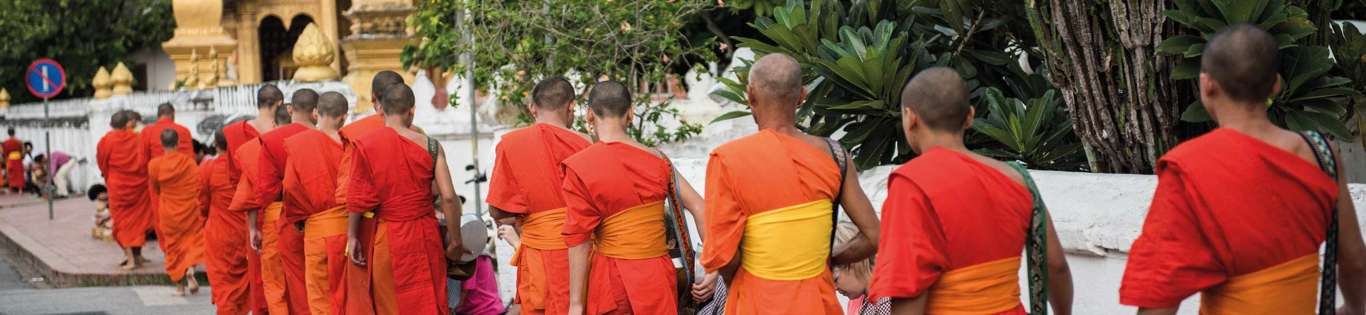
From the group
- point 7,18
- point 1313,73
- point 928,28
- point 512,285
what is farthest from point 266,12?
point 1313,73

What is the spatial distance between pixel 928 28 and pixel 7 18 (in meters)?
27.8

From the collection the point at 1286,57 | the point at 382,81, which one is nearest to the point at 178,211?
the point at 382,81

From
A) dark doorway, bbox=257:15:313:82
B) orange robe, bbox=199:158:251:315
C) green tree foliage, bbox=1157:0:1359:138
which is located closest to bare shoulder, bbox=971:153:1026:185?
green tree foliage, bbox=1157:0:1359:138

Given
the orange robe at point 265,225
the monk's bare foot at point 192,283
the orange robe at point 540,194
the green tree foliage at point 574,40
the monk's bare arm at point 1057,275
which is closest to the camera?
the monk's bare arm at point 1057,275

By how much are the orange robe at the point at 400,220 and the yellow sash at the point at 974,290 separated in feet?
A: 11.9

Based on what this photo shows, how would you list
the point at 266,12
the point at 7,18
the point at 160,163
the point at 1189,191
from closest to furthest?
the point at 1189,191 → the point at 160,163 → the point at 266,12 → the point at 7,18

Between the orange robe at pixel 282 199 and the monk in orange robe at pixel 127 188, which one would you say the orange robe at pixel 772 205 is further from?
the monk in orange robe at pixel 127 188

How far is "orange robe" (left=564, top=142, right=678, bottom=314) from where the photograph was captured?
551cm

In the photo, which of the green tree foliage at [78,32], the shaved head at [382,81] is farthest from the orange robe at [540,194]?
the green tree foliage at [78,32]

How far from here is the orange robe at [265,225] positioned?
865 centimetres

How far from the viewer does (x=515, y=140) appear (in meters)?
6.39

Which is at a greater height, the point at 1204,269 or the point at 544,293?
the point at 1204,269

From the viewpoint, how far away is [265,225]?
8.66 meters

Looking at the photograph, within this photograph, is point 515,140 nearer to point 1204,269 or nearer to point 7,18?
point 1204,269
